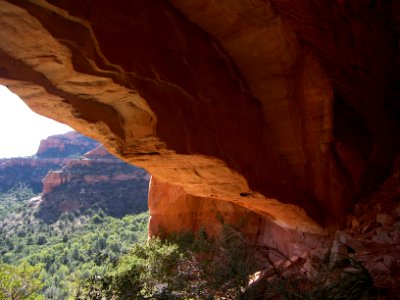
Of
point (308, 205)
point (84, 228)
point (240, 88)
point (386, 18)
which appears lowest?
point (84, 228)

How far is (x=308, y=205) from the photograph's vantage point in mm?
5898

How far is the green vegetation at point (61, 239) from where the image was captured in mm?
21828

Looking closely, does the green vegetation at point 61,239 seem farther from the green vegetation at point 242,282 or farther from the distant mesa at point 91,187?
the green vegetation at point 242,282

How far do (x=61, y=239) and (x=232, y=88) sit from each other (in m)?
30.8

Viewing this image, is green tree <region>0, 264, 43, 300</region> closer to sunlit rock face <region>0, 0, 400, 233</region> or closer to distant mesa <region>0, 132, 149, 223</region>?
sunlit rock face <region>0, 0, 400, 233</region>

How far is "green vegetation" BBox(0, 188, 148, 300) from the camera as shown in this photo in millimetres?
21828

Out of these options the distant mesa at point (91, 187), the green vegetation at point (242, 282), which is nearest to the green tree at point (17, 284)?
the green vegetation at point (242, 282)

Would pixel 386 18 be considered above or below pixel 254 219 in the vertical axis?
above

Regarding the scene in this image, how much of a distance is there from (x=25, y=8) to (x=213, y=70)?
2638 mm

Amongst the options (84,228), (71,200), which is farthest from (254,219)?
(71,200)

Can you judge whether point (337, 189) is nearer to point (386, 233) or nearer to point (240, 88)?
point (386, 233)

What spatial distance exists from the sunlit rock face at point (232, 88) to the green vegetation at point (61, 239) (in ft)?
48.8

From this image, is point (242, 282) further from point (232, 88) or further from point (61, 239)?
point (61, 239)

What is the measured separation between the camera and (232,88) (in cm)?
502
